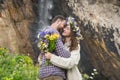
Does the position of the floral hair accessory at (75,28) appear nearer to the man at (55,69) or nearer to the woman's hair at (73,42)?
the woman's hair at (73,42)

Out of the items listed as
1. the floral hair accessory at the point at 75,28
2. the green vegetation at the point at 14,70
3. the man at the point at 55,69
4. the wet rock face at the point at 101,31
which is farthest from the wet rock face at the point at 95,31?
the man at the point at 55,69

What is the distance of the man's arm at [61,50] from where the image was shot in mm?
5770

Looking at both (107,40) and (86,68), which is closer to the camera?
(107,40)

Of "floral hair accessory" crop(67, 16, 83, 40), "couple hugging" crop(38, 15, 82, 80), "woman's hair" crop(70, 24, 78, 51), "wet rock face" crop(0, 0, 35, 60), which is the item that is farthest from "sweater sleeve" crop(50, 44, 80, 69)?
"wet rock face" crop(0, 0, 35, 60)

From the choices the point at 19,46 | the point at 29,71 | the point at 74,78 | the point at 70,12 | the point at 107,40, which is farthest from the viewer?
the point at 19,46

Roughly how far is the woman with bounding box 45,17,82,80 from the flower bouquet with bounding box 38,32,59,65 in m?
0.07

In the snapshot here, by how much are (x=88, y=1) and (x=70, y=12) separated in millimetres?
634

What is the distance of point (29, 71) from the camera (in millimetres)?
9469

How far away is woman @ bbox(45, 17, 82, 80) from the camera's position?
5727 mm

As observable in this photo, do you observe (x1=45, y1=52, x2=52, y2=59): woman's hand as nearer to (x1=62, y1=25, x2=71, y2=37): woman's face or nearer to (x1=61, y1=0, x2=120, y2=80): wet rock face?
(x1=62, y1=25, x2=71, y2=37): woman's face

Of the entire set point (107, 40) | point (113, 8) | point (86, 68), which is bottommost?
point (86, 68)

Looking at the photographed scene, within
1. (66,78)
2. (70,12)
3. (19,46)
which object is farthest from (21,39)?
(66,78)

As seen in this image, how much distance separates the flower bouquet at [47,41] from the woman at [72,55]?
0.07 meters

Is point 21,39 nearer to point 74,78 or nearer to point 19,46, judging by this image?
point 19,46
